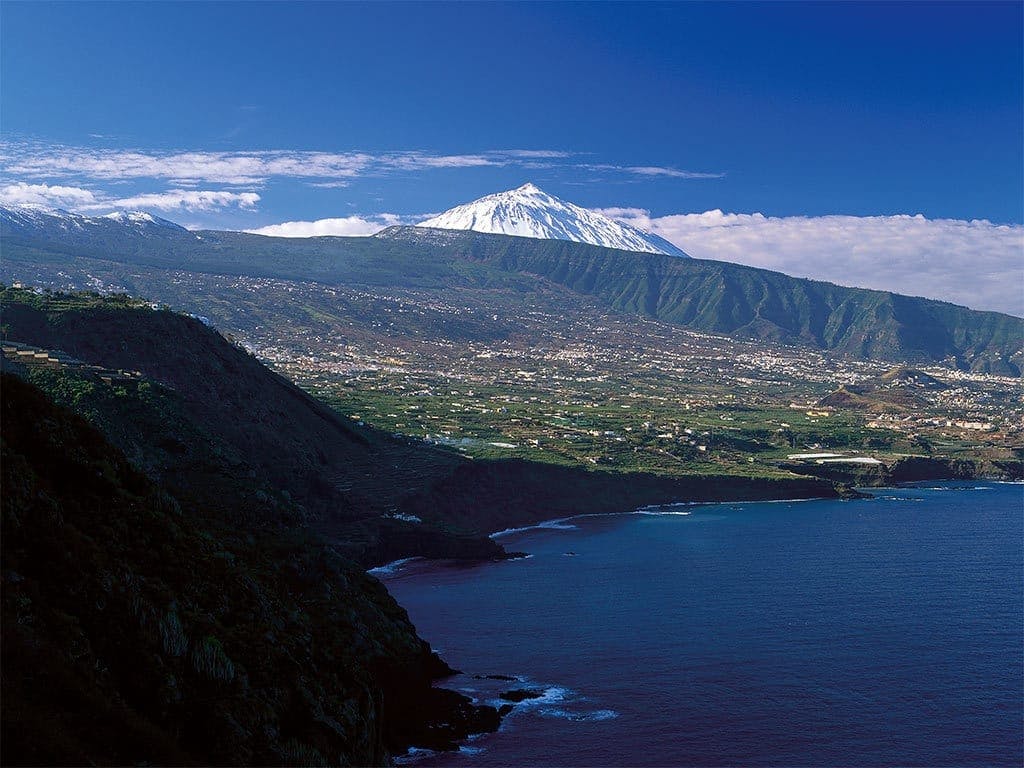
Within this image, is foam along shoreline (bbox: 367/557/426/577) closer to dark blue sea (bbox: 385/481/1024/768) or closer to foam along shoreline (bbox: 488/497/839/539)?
dark blue sea (bbox: 385/481/1024/768)

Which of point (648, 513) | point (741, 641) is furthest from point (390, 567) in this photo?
point (648, 513)

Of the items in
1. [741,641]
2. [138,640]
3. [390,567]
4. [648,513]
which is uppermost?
[138,640]

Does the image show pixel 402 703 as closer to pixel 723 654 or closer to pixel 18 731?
pixel 723 654

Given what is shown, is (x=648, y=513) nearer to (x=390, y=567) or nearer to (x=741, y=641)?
(x=390, y=567)

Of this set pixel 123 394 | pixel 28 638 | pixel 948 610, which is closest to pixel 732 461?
pixel 948 610

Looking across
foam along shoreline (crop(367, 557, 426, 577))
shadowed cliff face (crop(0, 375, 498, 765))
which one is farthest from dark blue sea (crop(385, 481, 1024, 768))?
shadowed cliff face (crop(0, 375, 498, 765))

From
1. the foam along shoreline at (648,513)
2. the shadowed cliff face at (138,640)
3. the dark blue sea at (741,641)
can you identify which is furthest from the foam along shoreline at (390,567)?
the shadowed cliff face at (138,640)
